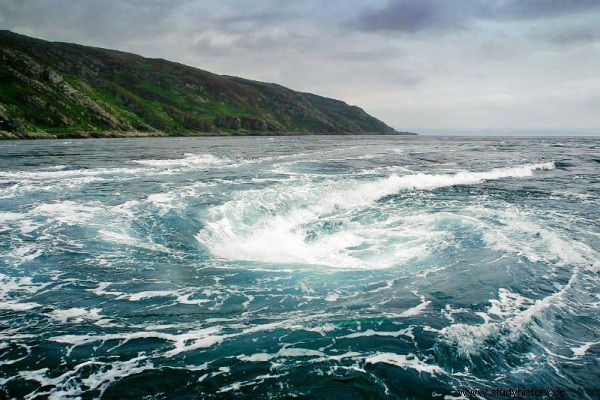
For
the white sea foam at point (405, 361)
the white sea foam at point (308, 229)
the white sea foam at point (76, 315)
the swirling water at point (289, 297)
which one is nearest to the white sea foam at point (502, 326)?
the swirling water at point (289, 297)

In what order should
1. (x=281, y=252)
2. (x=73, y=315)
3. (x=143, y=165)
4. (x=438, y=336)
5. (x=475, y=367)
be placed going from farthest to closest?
1. (x=143, y=165)
2. (x=281, y=252)
3. (x=73, y=315)
4. (x=438, y=336)
5. (x=475, y=367)

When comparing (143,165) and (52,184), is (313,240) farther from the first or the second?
(143,165)

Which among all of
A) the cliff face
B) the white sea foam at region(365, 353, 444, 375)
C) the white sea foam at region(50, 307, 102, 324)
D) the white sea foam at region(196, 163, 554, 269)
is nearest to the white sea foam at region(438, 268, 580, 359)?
the white sea foam at region(365, 353, 444, 375)

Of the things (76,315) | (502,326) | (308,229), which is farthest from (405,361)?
(308,229)

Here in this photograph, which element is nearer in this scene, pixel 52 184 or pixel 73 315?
pixel 73 315

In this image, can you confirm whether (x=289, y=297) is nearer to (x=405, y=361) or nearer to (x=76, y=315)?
(x=405, y=361)

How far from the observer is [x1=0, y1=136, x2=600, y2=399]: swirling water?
7738 mm

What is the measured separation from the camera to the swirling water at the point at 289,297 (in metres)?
7.74

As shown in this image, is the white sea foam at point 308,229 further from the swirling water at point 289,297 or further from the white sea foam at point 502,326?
the white sea foam at point 502,326

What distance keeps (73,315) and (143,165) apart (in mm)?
34772

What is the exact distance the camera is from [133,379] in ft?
24.5

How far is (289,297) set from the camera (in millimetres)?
11625

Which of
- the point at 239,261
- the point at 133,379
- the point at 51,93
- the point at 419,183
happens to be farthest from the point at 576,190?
the point at 51,93

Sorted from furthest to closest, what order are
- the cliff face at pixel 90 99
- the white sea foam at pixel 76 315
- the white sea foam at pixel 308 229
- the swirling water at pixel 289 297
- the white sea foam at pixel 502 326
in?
the cliff face at pixel 90 99
the white sea foam at pixel 308 229
the white sea foam at pixel 76 315
the white sea foam at pixel 502 326
the swirling water at pixel 289 297
